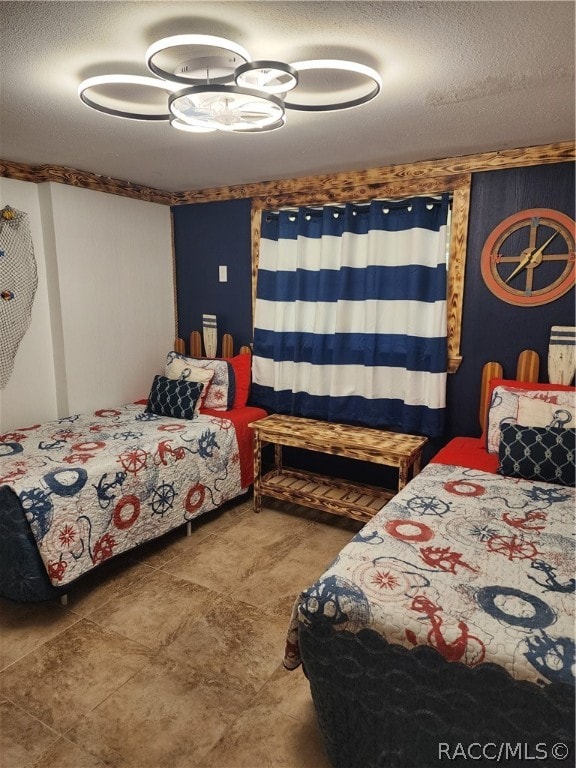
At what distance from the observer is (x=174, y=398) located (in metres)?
3.48

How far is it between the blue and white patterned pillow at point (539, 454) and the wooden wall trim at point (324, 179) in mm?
1504

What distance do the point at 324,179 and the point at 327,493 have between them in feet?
7.13

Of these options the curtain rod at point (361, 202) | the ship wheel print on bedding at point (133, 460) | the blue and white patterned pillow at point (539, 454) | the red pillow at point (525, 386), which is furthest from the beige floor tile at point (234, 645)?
the curtain rod at point (361, 202)

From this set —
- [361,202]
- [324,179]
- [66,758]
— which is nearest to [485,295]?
[361,202]

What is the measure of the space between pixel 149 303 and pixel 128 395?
79 cm

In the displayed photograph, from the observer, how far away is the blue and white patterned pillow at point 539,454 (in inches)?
90.6

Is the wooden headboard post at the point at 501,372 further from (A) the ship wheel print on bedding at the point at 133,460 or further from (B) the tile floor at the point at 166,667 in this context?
(A) the ship wheel print on bedding at the point at 133,460

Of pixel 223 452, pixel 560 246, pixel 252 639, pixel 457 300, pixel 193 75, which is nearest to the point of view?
pixel 193 75

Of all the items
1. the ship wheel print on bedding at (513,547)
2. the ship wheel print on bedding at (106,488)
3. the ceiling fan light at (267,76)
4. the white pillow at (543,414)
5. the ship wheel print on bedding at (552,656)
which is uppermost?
the ceiling fan light at (267,76)

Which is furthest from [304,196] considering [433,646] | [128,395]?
[433,646]

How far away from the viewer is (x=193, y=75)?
1.75 metres

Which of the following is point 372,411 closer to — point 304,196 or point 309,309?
point 309,309

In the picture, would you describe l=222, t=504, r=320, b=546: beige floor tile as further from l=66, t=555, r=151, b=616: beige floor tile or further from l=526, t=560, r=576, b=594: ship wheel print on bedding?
l=526, t=560, r=576, b=594: ship wheel print on bedding

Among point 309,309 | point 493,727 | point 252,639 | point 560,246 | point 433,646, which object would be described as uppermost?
point 560,246
